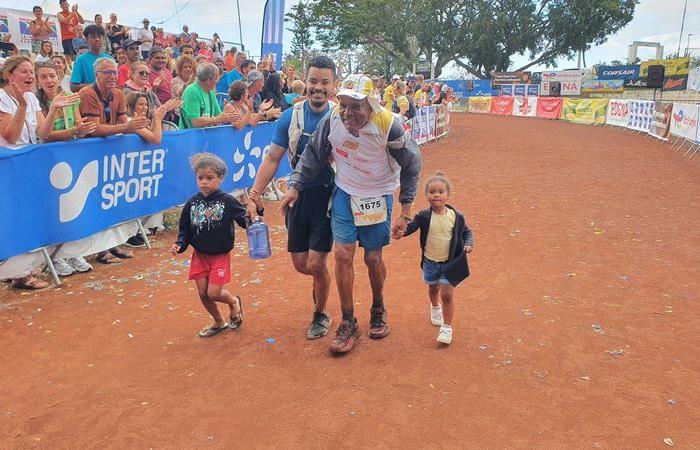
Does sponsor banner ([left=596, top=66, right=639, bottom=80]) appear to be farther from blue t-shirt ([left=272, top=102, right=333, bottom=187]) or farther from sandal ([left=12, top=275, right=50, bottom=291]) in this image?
sandal ([left=12, top=275, right=50, bottom=291])

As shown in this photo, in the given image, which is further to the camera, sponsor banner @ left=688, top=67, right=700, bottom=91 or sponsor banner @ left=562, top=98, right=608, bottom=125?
sponsor banner @ left=688, top=67, right=700, bottom=91

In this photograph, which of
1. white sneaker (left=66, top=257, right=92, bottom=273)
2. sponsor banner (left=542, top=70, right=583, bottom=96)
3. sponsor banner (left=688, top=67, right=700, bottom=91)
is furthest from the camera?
sponsor banner (left=542, top=70, right=583, bottom=96)

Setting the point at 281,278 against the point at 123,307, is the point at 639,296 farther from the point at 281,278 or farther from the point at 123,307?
the point at 123,307

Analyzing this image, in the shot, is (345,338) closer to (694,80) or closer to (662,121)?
(662,121)

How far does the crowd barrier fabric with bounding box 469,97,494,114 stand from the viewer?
42584 mm

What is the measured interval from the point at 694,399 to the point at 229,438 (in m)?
2.79

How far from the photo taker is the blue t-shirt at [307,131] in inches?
165

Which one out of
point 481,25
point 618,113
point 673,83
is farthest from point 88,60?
point 481,25

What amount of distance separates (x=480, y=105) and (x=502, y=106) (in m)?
3.55

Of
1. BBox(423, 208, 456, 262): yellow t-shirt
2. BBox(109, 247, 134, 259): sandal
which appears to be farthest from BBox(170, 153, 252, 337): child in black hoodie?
BBox(109, 247, 134, 259): sandal

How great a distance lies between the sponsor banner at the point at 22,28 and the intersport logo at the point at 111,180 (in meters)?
9.49

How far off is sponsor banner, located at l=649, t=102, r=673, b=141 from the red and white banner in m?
15.6

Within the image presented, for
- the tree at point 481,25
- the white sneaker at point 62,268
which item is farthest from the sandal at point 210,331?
the tree at point 481,25

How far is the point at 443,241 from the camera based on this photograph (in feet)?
13.6
